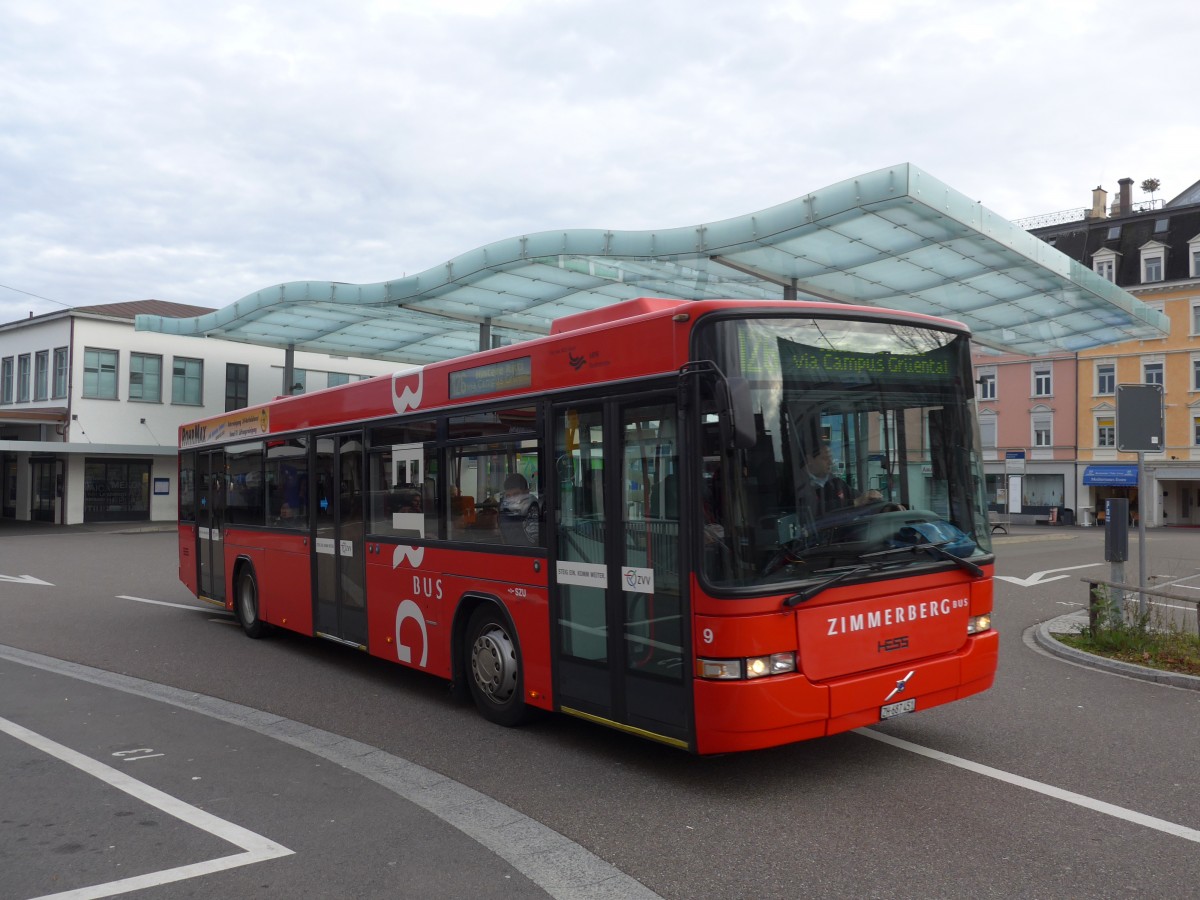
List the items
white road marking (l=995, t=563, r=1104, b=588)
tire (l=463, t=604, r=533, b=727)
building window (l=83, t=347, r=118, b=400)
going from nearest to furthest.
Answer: tire (l=463, t=604, r=533, b=727) < white road marking (l=995, t=563, r=1104, b=588) < building window (l=83, t=347, r=118, b=400)

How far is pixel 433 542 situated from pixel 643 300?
2704 millimetres

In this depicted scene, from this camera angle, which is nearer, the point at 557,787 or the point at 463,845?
the point at 463,845

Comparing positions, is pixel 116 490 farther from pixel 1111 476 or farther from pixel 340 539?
pixel 1111 476

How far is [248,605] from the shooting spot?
456 inches

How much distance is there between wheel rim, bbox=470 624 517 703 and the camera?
275 inches

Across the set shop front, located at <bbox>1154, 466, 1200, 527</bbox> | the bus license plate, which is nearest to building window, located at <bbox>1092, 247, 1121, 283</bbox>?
shop front, located at <bbox>1154, 466, 1200, 527</bbox>

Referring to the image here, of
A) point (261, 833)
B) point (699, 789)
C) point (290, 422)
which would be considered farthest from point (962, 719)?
point (290, 422)

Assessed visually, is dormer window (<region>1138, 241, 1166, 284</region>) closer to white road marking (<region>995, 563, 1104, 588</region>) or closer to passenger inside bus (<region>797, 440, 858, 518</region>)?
white road marking (<region>995, 563, 1104, 588</region>)

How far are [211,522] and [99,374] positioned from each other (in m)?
33.4

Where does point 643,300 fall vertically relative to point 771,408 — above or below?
above

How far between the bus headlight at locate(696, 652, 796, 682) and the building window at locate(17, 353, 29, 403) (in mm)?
46736

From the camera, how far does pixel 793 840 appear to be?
4797mm

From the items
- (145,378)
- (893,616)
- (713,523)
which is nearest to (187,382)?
(145,378)

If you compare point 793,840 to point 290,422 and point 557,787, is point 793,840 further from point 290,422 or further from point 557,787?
point 290,422
